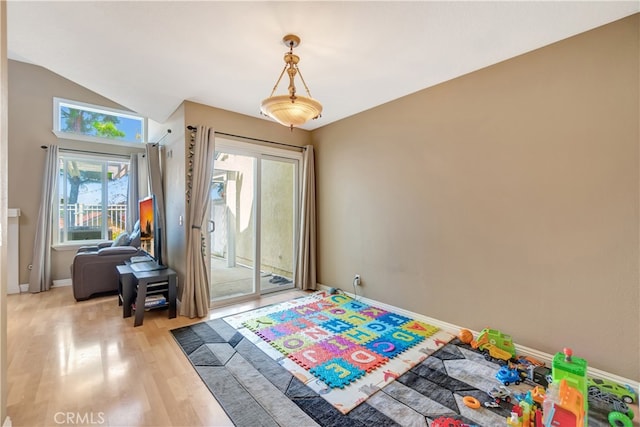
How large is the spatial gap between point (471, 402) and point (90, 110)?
691 cm

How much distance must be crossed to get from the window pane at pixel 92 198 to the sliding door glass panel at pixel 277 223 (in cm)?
318

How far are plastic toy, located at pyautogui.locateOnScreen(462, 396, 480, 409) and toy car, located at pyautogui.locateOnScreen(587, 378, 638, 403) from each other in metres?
0.88

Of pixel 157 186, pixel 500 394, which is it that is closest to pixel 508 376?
pixel 500 394

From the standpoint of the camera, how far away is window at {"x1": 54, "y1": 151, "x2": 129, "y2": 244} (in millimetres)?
4992

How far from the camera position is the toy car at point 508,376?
6.79ft

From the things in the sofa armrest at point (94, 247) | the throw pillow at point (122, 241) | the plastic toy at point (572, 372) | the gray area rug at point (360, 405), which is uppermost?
the throw pillow at point (122, 241)

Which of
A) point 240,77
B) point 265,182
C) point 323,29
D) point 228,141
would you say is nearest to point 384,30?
point 323,29

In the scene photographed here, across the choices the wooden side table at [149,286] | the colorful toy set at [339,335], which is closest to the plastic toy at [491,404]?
the colorful toy set at [339,335]

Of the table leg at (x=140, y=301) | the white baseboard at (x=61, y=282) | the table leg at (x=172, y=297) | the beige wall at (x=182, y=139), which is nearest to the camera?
the table leg at (x=140, y=301)

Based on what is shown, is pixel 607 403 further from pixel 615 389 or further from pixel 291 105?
pixel 291 105

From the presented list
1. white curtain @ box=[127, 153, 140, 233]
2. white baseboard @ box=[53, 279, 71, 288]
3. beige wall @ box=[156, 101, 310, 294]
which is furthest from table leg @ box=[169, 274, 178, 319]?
white baseboard @ box=[53, 279, 71, 288]

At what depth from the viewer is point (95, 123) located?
17.1 feet

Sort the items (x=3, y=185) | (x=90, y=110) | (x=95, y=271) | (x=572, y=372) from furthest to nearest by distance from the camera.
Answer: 1. (x=90, y=110)
2. (x=95, y=271)
3. (x=572, y=372)
4. (x=3, y=185)

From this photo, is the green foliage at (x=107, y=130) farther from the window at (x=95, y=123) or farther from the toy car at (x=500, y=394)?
the toy car at (x=500, y=394)
